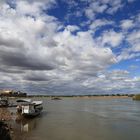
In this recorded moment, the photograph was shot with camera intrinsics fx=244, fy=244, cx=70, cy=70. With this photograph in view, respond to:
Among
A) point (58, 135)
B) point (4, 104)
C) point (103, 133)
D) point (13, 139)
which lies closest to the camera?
point (13, 139)

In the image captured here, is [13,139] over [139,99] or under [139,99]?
under

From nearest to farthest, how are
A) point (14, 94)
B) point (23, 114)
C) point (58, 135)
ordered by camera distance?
point (58, 135) → point (23, 114) → point (14, 94)

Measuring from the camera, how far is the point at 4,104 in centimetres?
8769

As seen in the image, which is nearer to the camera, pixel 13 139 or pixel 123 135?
pixel 13 139

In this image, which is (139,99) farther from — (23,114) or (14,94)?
(23,114)

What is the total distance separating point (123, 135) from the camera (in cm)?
3562

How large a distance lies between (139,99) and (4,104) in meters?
108

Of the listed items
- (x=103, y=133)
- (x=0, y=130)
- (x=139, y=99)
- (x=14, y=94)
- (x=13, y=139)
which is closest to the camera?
(x=0, y=130)

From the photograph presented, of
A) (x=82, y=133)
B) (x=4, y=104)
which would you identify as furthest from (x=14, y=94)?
(x=82, y=133)

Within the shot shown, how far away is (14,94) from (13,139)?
16924cm

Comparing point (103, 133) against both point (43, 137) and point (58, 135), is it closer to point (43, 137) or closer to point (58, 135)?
point (58, 135)

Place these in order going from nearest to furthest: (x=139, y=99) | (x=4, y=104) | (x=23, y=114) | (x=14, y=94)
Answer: (x=23, y=114), (x=4, y=104), (x=139, y=99), (x=14, y=94)

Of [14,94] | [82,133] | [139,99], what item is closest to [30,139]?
[82,133]

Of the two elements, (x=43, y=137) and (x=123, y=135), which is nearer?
(x=43, y=137)
